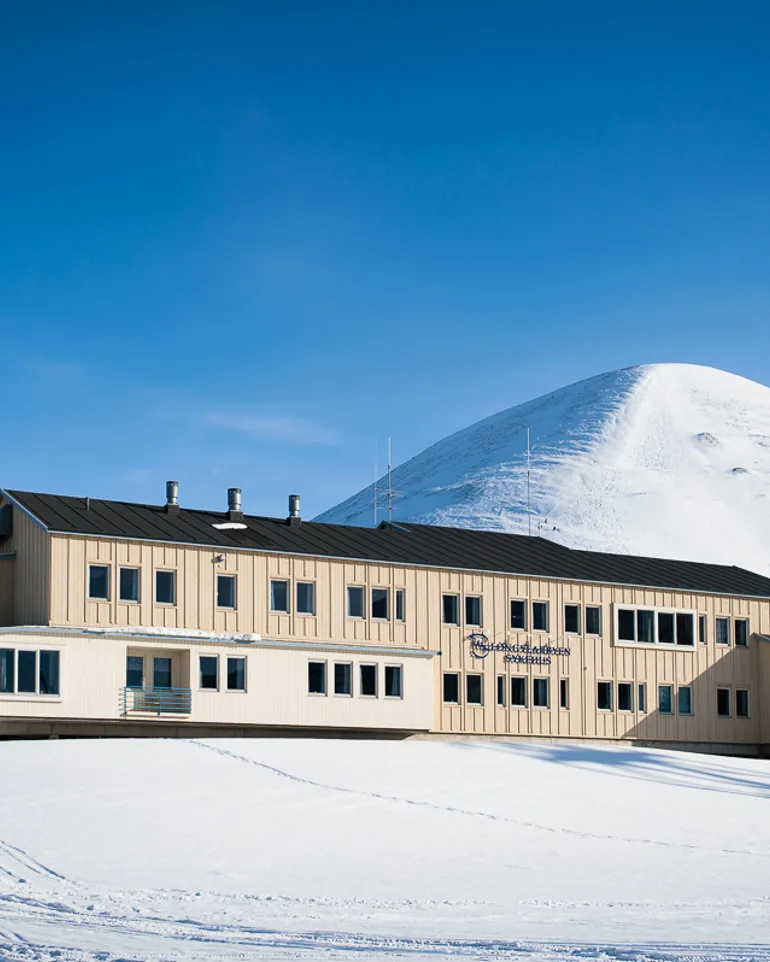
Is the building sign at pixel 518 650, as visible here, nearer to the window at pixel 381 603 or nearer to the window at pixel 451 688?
the window at pixel 451 688

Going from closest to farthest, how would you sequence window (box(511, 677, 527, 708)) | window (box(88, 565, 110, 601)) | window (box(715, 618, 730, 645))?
1. window (box(88, 565, 110, 601))
2. window (box(511, 677, 527, 708))
3. window (box(715, 618, 730, 645))

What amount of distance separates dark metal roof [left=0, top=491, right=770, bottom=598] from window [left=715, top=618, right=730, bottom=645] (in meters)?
1.18

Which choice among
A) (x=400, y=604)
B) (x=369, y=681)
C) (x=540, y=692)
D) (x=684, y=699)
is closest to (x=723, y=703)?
(x=684, y=699)

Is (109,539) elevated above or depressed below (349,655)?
above

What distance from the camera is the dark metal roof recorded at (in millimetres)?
46719

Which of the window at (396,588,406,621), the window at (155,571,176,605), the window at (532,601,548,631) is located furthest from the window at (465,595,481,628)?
the window at (155,571,176,605)

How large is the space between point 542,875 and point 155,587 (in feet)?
82.3

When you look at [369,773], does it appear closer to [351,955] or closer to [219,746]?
[219,746]

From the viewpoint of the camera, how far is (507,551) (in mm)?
57469

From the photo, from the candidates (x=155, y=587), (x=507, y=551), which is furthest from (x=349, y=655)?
(x=507, y=551)

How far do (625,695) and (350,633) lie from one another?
39.7 ft

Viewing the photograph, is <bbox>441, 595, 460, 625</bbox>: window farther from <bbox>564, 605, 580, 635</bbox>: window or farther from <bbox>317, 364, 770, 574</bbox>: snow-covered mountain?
<bbox>317, 364, 770, 574</bbox>: snow-covered mountain

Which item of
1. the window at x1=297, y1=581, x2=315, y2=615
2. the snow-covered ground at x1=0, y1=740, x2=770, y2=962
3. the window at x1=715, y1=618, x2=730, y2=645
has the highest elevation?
the window at x1=297, y1=581, x2=315, y2=615

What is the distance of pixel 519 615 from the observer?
5297cm
